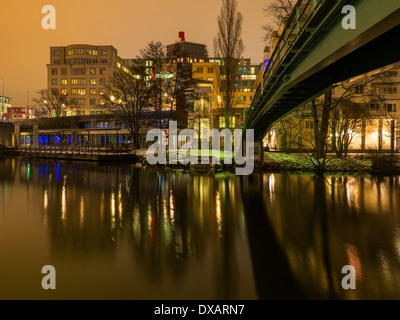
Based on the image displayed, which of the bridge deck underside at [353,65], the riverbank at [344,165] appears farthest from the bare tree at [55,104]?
the bridge deck underside at [353,65]

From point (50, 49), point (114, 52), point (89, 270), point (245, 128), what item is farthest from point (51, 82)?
point (89, 270)

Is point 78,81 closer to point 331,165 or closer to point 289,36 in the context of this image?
point 331,165

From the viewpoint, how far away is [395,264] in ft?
22.3

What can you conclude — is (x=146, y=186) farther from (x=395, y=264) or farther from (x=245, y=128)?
(x=245, y=128)

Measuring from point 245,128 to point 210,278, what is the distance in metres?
31.9

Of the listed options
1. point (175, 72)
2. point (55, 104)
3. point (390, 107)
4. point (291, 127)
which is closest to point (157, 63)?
point (175, 72)

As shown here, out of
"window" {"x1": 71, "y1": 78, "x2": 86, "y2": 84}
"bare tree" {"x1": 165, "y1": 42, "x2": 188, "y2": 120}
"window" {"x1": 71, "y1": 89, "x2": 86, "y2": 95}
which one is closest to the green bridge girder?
→ "bare tree" {"x1": 165, "y1": 42, "x2": 188, "y2": 120}

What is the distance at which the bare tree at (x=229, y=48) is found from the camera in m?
36.4

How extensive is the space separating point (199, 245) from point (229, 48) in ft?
109

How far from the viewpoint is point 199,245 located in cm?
800

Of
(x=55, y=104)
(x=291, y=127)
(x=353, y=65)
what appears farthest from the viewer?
(x=55, y=104)

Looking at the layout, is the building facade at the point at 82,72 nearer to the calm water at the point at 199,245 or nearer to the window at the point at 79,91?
the window at the point at 79,91

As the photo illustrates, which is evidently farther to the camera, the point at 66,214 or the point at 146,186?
the point at 146,186

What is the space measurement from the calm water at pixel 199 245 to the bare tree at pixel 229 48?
23.0 meters
